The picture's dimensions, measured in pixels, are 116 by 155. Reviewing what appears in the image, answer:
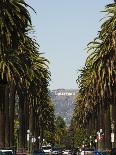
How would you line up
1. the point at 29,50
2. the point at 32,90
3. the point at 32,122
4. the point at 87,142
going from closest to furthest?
the point at 29,50, the point at 32,90, the point at 32,122, the point at 87,142

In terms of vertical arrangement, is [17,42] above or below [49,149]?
above

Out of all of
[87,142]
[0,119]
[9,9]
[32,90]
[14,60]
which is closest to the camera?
[9,9]

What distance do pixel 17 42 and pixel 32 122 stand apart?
180ft

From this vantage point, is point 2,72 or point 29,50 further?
point 29,50

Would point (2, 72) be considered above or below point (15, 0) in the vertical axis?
below

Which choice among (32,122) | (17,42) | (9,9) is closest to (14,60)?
(17,42)

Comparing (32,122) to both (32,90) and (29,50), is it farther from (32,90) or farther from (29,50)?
(29,50)

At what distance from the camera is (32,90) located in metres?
75.1

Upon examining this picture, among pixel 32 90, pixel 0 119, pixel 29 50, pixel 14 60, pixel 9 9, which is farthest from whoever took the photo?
pixel 32 90

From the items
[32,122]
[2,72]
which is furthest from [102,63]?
[32,122]

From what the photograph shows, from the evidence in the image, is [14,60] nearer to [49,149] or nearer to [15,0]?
[15,0]

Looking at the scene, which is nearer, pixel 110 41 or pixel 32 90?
pixel 110 41

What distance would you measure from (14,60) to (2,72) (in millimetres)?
3298

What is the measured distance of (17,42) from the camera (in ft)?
150
